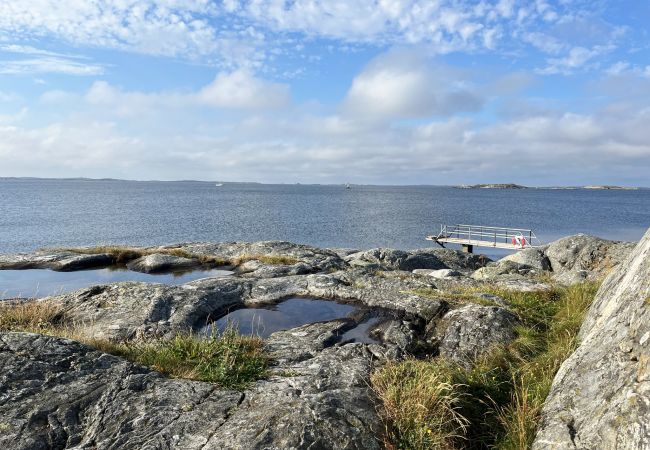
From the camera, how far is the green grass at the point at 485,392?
540 cm

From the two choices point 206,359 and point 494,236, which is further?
point 494,236

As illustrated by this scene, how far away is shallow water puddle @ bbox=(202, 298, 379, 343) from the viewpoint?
9.80m

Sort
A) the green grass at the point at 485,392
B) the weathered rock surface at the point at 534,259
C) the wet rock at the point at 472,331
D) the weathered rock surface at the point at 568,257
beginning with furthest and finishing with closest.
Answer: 1. the weathered rock surface at the point at 534,259
2. the weathered rock surface at the point at 568,257
3. the wet rock at the point at 472,331
4. the green grass at the point at 485,392

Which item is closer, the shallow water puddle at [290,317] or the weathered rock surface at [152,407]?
the weathered rock surface at [152,407]

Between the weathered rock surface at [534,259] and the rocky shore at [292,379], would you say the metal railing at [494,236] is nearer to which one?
the weathered rock surface at [534,259]

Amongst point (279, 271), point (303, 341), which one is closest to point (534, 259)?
point (279, 271)

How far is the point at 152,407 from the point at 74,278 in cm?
1462

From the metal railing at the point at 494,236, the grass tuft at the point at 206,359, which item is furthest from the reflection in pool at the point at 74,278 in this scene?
the metal railing at the point at 494,236

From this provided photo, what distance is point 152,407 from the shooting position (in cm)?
570

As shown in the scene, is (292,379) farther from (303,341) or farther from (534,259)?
(534,259)

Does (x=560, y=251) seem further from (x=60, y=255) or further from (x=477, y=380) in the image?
(x=60, y=255)

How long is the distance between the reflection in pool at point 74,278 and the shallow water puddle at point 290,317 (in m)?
6.81

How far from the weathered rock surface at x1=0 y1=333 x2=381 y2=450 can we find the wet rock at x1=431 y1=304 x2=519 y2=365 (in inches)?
101

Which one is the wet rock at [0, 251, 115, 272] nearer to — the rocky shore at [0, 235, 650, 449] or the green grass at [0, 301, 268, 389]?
the rocky shore at [0, 235, 650, 449]
